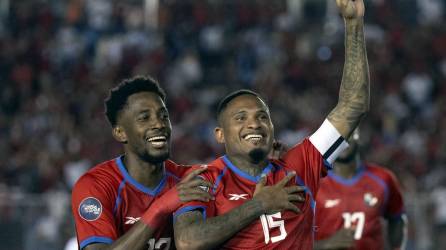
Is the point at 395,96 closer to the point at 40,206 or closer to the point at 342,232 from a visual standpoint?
the point at 40,206

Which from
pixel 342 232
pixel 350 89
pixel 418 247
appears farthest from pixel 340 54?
pixel 350 89

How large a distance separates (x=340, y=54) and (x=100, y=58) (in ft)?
16.3

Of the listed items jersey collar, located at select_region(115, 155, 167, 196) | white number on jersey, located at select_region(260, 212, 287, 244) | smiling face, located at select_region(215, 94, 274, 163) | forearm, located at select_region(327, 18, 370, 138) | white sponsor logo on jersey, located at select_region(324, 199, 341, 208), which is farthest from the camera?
white sponsor logo on jersey, located at select_region(324, 199, 341, 208)

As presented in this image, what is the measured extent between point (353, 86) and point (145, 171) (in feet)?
4.74

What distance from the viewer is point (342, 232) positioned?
24.5ft

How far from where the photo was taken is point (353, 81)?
566 cm

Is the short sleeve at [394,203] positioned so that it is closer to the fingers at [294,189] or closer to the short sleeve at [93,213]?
the fingers at [294,189]

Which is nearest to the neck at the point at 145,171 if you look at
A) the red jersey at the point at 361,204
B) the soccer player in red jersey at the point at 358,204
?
the soccer player in red jersey at the point at 358,204

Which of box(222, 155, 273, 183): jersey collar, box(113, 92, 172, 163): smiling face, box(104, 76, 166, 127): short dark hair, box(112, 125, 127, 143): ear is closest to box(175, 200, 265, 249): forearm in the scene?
box(222, 155, 273, 183): jersey collar

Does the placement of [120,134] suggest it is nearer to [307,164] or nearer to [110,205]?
[110,205]

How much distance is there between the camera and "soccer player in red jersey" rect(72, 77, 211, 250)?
213 inches

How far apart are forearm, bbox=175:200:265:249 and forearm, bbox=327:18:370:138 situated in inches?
32.5

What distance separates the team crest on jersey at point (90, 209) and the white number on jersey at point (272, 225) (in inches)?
40.6

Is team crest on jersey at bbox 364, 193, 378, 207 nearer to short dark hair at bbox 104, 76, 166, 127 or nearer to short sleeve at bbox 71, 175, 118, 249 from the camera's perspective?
short dark hair at bbox 104, 76, 166, 127
